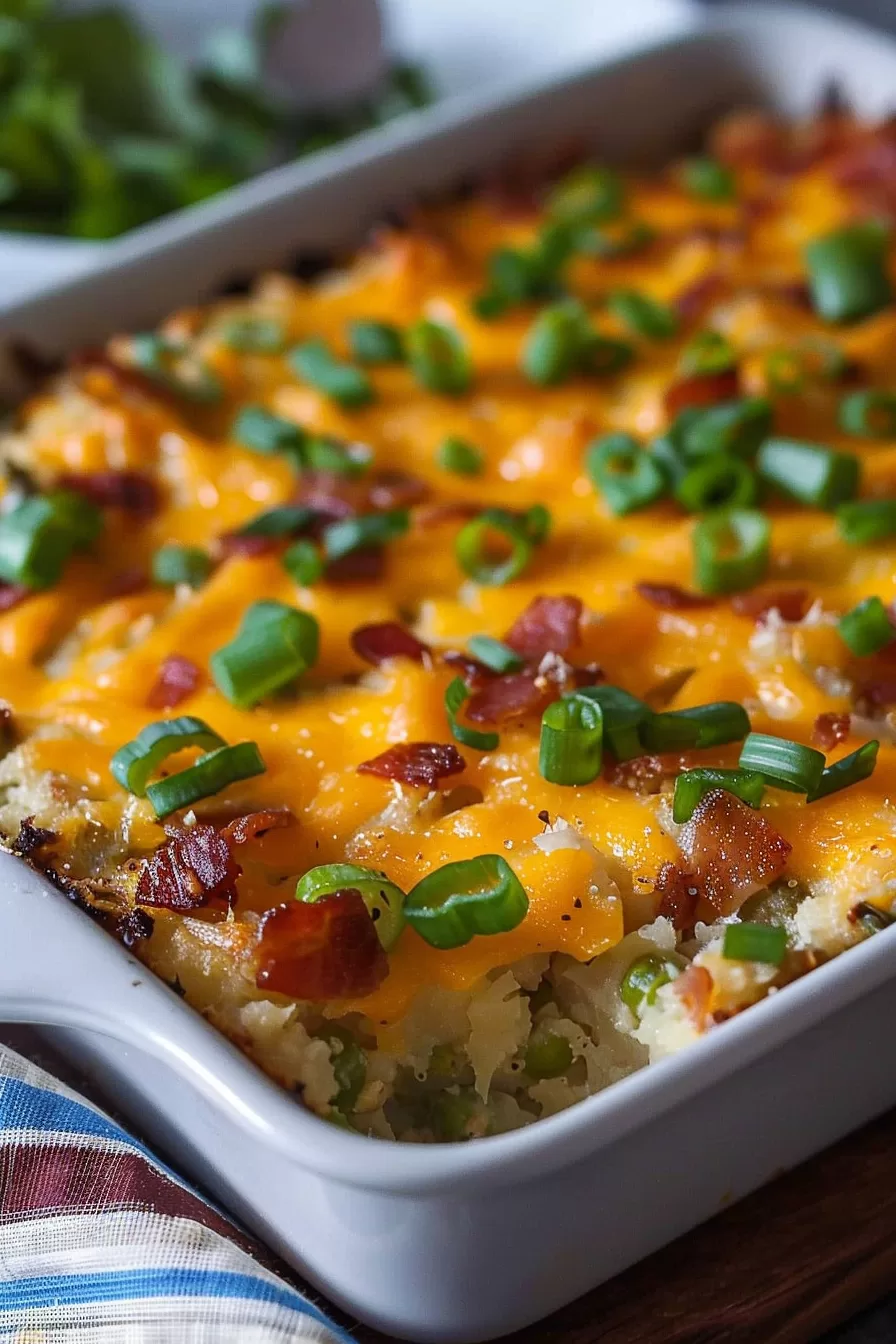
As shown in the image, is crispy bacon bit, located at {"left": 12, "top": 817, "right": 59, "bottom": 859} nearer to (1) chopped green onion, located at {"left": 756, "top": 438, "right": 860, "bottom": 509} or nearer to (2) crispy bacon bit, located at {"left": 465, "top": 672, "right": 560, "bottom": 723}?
(2) crispy bacon bit, located at {"left": 465, "top": 672, "right": 560, "bottom": 723}

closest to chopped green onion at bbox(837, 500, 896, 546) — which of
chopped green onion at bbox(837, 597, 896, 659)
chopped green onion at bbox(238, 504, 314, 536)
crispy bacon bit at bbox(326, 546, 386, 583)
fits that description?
chopped green onion at bbox(837, 597, 896, 659)

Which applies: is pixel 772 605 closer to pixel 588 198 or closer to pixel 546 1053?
pixel 546 1053

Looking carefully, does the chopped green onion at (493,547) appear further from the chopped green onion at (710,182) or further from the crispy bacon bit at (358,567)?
the chopped green onion at (710,182)

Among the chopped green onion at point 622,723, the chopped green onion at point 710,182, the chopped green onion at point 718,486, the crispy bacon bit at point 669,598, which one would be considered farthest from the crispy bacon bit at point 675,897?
the chopped green onion at point 710,182

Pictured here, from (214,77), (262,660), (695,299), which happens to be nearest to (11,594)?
(262,660)

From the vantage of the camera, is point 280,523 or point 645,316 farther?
point 645,316

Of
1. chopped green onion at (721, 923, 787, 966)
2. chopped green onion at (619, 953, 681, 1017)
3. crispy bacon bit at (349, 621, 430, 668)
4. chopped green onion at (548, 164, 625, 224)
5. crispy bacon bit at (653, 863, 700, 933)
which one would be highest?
chopped green onion at (548, 164, 625, 224)

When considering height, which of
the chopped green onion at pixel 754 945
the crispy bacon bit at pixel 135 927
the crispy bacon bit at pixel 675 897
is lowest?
the crispy bacon bit at pixel 675 897
